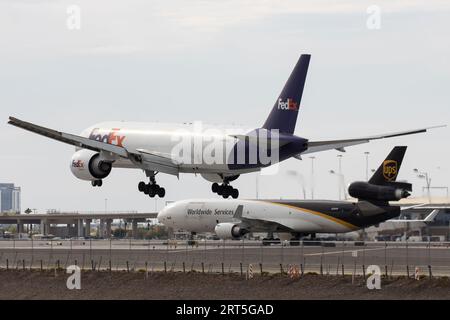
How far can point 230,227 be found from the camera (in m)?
187

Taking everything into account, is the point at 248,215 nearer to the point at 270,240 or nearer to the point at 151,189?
the point at 270,240

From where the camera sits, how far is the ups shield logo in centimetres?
18424

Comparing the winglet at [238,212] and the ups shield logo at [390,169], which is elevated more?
the ups shield logo at [390,169]

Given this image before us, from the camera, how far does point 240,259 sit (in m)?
144

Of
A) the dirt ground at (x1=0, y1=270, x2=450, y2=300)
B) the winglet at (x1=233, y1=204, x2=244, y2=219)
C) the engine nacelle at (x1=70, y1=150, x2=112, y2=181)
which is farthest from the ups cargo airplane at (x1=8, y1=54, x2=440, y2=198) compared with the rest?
the winglet at (x1=233, y1=204, x2=244, y2=219)

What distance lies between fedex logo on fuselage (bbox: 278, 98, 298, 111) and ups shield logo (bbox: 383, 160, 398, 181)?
79.5 meters

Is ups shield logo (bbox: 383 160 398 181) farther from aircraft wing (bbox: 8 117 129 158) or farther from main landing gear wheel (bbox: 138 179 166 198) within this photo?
aircraft wing (bbox: 8 117 129 158)

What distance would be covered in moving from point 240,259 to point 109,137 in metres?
38.5

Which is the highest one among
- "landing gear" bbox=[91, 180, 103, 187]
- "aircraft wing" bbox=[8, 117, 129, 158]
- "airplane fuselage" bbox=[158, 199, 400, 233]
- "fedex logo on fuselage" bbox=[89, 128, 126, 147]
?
"fedex logo on fuselage" bbox=[89, 128, 126, 147]

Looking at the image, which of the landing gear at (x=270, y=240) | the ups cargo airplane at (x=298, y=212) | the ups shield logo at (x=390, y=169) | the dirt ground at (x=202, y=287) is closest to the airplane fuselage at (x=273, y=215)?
the ups cargo airplane at (x=298, y=212)

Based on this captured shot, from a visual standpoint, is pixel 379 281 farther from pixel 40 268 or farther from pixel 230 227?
pixel 230 227

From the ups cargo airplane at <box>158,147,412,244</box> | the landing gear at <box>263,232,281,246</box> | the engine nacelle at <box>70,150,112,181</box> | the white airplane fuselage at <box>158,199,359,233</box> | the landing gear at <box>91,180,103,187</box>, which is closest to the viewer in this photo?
the engine nacelle at <box>70,150,112,181</box>

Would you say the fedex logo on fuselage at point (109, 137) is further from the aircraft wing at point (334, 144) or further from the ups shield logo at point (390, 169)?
the ups shield logo at point (390, 169)

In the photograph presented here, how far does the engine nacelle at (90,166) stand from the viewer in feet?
355
